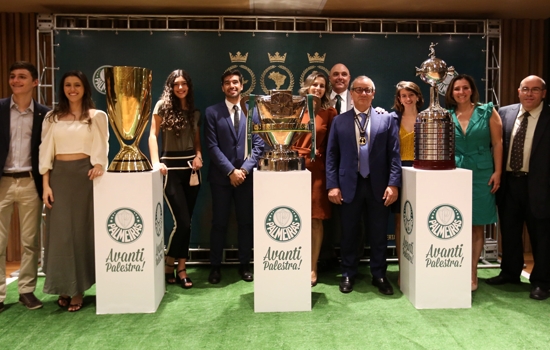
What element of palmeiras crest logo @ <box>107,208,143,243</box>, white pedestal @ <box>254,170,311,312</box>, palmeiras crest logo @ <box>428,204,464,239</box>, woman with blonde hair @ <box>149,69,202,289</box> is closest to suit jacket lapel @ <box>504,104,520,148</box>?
palmeiras crest logo @ <box>428,204,464,239</box>

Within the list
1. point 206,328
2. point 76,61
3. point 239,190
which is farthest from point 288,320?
point 76,61

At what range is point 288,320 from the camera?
2.90 metres

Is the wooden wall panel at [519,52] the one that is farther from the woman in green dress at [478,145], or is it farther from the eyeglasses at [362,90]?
the eyeglasses at [362,90]

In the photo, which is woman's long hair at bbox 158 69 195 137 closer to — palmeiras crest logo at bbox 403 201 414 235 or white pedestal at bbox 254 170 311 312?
white pedestal at bbox 254 170 311 312

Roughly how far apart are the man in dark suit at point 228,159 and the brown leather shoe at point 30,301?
1.26 metres

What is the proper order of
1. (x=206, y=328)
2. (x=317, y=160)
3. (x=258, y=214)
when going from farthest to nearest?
(x=317, y=160) → (x=258, y=214) → (x=206, y=328)

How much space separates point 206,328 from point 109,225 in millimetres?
912

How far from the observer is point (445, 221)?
305cm

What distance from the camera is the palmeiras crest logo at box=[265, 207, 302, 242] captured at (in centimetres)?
299

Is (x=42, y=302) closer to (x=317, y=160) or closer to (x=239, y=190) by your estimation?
(x=239, y=190)

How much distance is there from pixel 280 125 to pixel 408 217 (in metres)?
1.10

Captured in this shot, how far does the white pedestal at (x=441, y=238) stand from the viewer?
3.04 m

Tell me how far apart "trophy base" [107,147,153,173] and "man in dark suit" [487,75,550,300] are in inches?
107

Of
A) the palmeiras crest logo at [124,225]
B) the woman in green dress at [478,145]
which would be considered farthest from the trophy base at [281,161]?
the woman in green dress at [478,145]
